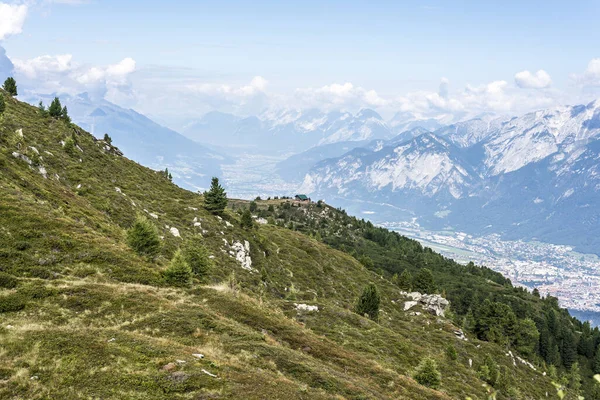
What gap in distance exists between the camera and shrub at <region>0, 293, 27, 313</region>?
79.7ft

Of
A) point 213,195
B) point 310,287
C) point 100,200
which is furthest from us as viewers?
point 213,195

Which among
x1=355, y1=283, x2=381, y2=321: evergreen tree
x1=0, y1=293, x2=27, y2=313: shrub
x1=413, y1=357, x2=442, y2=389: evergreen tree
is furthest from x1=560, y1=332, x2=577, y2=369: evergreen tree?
x1=0, y1=293, x2=27, y2=313: shrub

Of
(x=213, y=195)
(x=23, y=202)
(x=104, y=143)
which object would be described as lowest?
(x=23, y=202)

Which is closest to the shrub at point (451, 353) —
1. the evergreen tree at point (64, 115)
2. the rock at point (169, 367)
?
the rock at point (169, 367)

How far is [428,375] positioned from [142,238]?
131 ft

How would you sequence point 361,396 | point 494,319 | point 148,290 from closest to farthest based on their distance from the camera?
1. point 361,396
2. point 148,290
3. point 494,319

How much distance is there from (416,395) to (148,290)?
2686 centimetres

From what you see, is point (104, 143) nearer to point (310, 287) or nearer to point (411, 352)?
point (310, 287)

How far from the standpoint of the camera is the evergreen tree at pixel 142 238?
4659 cm

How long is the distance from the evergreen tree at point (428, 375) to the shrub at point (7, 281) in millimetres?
42116

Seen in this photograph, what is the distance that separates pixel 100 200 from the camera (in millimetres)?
70375

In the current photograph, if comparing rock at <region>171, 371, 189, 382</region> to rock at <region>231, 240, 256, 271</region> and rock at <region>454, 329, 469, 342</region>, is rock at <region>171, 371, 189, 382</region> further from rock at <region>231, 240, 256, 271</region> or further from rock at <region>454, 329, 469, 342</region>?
rock at <region>454, 329, 469, 342</region>

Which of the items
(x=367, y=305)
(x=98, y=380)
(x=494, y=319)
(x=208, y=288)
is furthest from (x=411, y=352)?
(x=494, y=319)

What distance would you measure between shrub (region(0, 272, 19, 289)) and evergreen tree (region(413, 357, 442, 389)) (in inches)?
1658
